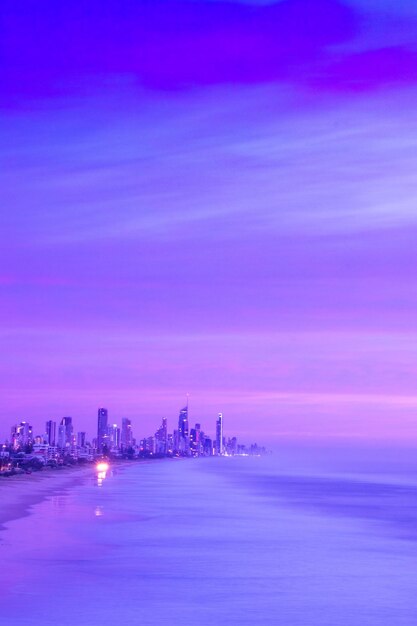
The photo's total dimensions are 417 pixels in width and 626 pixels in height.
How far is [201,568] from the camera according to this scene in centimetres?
2977

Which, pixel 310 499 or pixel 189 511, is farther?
pixel 310 499

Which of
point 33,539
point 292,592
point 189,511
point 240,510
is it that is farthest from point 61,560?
point 240,510

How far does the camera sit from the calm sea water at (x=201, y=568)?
22.5 meters

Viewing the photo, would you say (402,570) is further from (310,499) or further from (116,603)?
(310,499)

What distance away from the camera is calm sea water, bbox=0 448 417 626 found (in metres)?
22.5

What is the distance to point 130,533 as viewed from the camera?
1559 inches

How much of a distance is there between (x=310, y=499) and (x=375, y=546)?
123 feet

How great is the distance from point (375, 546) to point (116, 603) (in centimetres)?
1977

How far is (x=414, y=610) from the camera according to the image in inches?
971

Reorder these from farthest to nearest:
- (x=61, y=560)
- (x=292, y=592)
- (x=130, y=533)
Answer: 1. (x=130, y=533)
2. (x=61, y=560)
3. (x=292, y=592)

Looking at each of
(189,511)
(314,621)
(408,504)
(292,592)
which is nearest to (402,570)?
(292,592)

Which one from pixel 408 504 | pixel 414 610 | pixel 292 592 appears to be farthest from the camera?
pixel 408 504

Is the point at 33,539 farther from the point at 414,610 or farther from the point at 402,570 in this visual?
the point at 414,610

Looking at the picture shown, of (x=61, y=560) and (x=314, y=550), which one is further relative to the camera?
(x=314, y=550)
